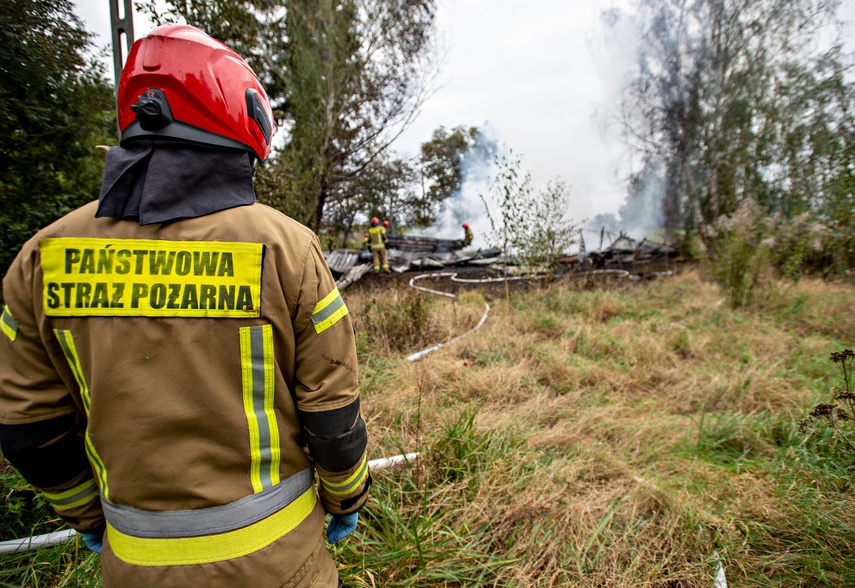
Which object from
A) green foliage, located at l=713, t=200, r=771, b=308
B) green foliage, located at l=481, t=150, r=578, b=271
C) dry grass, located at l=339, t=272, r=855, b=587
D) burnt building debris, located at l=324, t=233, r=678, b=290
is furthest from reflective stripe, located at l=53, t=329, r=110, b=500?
burnt building debris, located at l=324, t=233, r=678, b=290

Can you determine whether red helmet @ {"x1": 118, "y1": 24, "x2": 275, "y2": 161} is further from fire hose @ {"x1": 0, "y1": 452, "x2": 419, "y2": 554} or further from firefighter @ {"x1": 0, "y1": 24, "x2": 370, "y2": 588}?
fire hose @ {"x1": 0, "y1": 452, "x2": 419, "y2": 554}

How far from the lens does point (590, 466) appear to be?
8.39 feet

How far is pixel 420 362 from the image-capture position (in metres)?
4.04

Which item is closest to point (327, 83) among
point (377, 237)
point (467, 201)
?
A: point (377, 237)

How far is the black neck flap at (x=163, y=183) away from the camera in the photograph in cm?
87

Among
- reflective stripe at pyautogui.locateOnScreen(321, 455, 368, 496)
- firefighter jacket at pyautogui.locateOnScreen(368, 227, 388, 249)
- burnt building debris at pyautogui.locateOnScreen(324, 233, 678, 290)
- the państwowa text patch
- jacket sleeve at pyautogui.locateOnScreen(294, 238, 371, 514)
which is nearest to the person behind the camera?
the państwowa text patch

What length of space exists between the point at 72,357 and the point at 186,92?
66cm

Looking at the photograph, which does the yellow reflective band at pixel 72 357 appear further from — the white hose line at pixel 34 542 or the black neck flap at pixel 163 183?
the white hose line at pixel 34 542

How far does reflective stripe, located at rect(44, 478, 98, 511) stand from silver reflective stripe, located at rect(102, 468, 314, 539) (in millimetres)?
206

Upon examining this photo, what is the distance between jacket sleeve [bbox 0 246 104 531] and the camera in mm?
899

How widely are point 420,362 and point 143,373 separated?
3.26 meters

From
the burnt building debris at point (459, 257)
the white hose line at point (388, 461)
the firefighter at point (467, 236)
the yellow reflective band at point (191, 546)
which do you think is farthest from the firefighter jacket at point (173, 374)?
the firefighter at point (467, 236)

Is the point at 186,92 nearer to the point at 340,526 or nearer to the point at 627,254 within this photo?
the point at 340,526

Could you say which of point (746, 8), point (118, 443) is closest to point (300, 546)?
point (118, 443)
